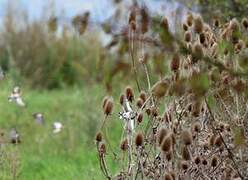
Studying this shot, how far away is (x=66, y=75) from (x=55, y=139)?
6097 mm

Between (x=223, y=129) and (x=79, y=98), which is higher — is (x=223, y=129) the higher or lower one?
the higher one

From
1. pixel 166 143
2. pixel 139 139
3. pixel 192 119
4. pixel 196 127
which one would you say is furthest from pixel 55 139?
pixel 166 143

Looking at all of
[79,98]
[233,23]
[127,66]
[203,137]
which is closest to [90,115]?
[79,98]

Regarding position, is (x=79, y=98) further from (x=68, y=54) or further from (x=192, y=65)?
(x=192, y=65)

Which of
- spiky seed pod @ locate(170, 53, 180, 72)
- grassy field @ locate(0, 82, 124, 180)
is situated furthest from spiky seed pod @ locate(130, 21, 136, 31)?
grassy field @ locate(0, 82, 124, 180)

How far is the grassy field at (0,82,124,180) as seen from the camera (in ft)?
19.0

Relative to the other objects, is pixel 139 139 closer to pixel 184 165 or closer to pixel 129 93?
pixel 184 165

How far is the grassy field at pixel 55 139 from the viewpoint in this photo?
5777 millimetres

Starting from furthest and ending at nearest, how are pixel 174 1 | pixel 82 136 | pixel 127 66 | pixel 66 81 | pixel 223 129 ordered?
pixel 66 81 → pixel 82 136 → pixel 174 1 → pixel 223 129 → pixel 127 66

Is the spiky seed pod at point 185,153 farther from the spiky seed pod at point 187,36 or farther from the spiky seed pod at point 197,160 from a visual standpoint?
the spiky seed pod at point 187,36

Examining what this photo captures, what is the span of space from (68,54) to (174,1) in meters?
8.91

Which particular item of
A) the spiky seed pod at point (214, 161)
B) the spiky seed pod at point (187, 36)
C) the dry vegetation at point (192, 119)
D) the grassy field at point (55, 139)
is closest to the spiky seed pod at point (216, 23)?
the dry vegetation at point (192, 119)

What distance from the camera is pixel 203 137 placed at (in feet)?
11.9

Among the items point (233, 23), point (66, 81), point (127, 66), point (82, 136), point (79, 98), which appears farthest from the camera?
point (66, 81)
